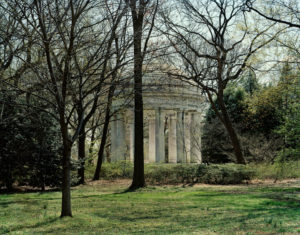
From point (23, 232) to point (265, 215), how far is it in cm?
669

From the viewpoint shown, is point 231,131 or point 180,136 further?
point 180,136

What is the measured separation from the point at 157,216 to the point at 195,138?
3044 centimetres

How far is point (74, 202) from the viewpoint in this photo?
15547 millimetres

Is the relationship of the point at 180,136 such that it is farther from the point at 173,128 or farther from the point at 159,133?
the point at 159,133

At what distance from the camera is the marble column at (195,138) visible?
41.5 meters

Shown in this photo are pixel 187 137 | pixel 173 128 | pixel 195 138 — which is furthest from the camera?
pixel 173 128

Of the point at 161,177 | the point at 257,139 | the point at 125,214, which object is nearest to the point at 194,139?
the point at 257,139

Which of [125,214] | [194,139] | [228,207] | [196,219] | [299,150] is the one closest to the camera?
[196,219]

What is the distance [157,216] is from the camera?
11.6 metres

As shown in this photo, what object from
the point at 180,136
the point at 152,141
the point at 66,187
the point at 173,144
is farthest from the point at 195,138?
the point at 66,187

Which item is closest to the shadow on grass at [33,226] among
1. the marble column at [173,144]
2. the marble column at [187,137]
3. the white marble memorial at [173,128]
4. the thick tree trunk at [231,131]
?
the thick tree trunk at [231,131]

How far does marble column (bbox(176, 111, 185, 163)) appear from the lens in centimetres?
4034

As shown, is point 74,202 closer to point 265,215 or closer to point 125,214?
point 125,214

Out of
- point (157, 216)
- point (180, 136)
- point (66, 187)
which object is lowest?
point (157, 216)
